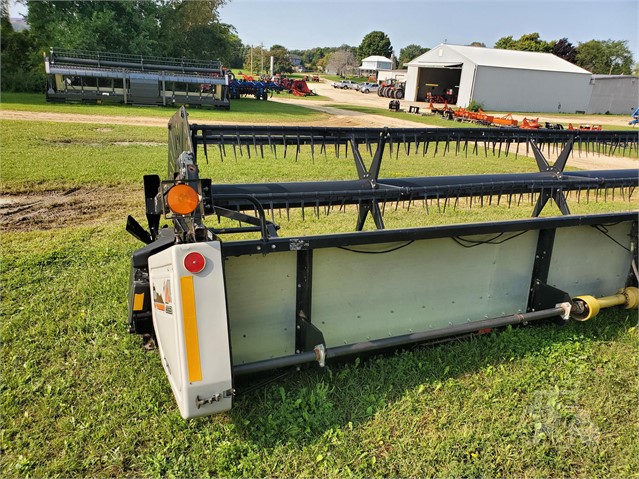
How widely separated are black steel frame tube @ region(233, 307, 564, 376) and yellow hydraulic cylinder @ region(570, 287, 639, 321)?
0.15 meters

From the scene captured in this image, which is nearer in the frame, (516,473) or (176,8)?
(516,473)

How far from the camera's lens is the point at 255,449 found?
7.36ft

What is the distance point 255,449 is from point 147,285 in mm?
956

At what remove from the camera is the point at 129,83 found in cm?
2077

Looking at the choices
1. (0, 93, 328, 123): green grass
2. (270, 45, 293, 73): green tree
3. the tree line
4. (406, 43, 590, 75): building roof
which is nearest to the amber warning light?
(0, 93, 328, 123): green grass

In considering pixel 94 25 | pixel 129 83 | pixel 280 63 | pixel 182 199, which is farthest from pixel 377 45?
pixel 182 199

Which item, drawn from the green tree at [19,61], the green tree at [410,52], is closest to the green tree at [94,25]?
the green tree at [19,61]

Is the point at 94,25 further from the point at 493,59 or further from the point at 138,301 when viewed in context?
the point at 493,59

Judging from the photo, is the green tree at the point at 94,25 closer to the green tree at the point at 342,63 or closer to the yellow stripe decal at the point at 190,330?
the yellow stripe decal at the point at 190,330

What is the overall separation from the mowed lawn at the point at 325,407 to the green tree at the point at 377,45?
105 m

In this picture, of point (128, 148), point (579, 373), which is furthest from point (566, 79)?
point (579, 373)

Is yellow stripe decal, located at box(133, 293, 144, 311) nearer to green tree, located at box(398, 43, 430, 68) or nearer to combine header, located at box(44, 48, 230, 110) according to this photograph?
combine header, located at box(44, 48, 230, 110)

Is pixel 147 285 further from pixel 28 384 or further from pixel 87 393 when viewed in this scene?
pixel 28 384

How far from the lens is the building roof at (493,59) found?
3538cm
